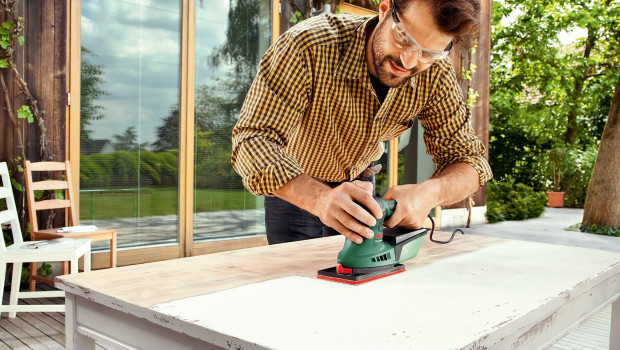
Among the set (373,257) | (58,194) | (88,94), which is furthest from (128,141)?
(373,257)

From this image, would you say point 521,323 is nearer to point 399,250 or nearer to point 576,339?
point 399,250

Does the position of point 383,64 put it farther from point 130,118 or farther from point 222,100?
point 222,100

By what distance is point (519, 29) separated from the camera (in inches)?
468

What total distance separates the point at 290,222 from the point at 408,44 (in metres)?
0.87

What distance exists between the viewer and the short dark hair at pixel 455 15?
132 cm

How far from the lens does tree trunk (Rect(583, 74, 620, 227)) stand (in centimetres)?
676

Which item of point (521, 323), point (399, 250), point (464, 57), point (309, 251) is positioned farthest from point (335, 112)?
point (464, 57)

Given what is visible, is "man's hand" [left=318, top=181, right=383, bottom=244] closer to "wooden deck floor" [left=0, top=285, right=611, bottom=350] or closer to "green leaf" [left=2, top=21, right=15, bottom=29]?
"wooden deck floor" [left=0, top=285, right=611, bottom=350]

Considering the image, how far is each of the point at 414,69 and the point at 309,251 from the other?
638 millimetres

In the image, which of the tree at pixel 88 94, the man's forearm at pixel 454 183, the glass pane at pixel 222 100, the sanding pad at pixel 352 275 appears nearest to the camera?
the sanding pad at pixel 352 275

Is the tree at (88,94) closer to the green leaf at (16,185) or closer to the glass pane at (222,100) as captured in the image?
the green leaf at (16,185)

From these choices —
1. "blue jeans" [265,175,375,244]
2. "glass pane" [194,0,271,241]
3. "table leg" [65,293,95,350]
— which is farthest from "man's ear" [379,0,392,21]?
"glass pane" [194,0,271,241]

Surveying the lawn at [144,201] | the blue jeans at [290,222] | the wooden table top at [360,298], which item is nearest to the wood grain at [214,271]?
the wooden table top at [360,298]

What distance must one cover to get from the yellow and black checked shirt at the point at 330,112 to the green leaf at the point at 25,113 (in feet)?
8.38
